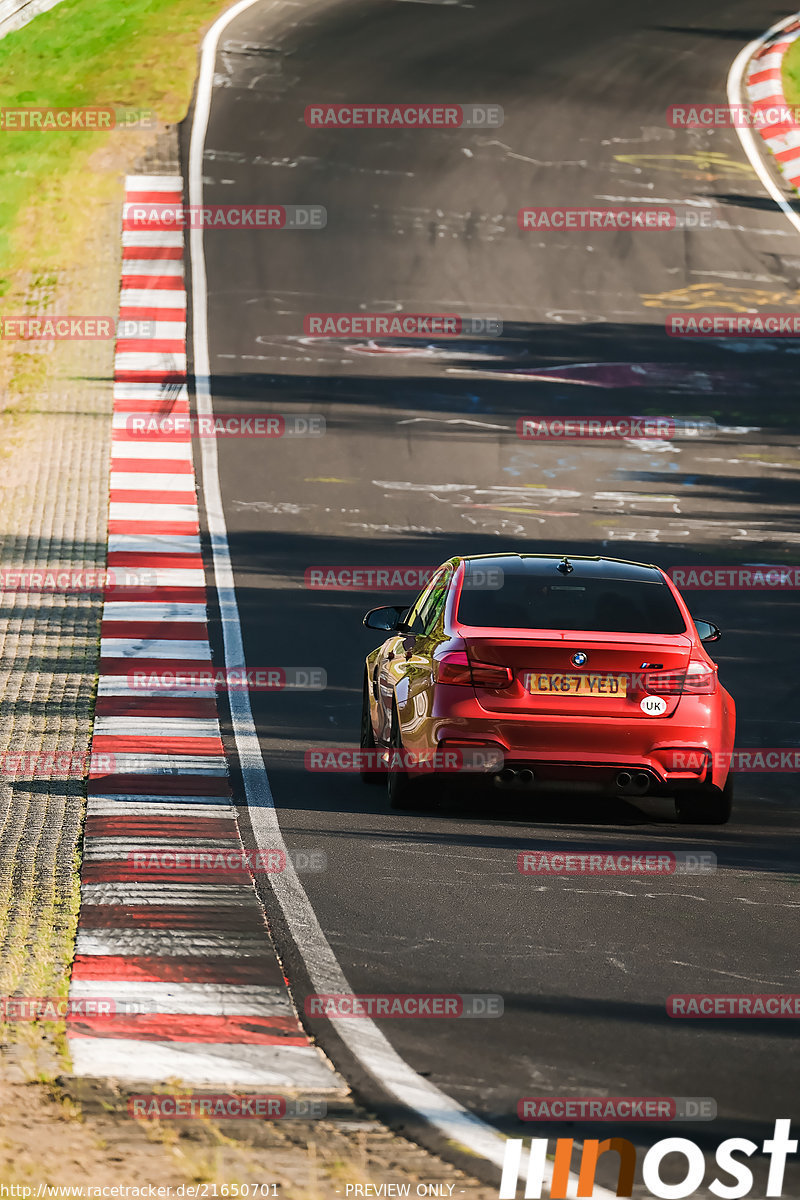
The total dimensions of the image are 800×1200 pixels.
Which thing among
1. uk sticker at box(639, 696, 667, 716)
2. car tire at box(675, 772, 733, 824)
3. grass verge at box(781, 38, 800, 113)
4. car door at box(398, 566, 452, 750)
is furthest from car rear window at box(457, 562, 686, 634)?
grass verge at box(781, 38, 800, 113)

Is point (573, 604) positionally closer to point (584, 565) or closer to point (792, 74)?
point (584, 565)

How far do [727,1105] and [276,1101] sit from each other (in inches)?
59.2

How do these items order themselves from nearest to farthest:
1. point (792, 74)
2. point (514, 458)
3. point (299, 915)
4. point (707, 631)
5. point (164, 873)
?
point (299, 915)
point (164, 873)
point (707, 631)
point (514, 458)
point (792, 74)

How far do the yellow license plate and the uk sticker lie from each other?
0.12 m

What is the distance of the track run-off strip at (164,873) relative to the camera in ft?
20.4

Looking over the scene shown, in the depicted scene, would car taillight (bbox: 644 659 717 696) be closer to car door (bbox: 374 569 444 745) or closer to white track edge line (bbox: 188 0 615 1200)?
car door (bbox: 374 569 444 745)

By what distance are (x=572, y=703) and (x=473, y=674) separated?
592 millimetres

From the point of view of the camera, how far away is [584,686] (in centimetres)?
974

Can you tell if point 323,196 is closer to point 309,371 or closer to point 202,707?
point 309,371

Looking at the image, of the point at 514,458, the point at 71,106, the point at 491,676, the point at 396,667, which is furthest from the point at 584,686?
the point at 71,106

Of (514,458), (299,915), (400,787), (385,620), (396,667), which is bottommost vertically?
(299,915)

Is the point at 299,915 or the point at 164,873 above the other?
the point at 164,873

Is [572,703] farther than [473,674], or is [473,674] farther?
[473,674]

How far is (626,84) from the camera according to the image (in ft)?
111
